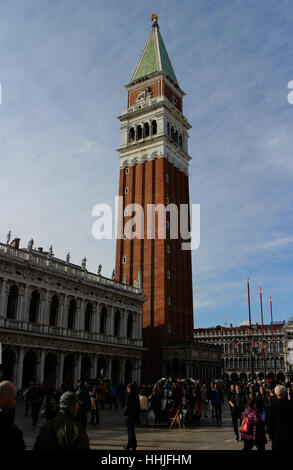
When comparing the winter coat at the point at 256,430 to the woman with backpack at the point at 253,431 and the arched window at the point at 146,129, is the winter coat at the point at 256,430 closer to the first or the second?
the woman with backpack at the point at 253,431

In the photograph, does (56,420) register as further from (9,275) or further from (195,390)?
(9,275)

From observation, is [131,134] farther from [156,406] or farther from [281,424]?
[281,424]

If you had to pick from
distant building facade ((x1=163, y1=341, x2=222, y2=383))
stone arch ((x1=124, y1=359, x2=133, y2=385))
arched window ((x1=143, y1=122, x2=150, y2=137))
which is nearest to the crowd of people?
stone arch ((x1=124, y1=359, x2=133, y2=385))

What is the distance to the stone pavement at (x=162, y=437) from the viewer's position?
12.5 meters

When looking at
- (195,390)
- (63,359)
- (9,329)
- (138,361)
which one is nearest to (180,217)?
(138,361)

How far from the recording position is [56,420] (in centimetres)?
498

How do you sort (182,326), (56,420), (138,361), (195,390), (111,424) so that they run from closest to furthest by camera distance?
(56,420), (111,424), (195,390), (138,361), (182,326)

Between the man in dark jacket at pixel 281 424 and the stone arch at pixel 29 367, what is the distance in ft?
101

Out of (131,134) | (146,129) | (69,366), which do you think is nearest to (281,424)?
(69,366)

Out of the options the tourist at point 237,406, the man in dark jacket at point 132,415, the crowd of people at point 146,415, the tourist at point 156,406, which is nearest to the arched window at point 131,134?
the crowd of people at point 146,415

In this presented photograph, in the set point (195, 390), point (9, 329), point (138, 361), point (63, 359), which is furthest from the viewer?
point (138, 361)

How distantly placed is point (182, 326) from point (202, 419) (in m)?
35.5

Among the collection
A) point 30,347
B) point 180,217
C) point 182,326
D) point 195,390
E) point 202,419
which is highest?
point 180,217

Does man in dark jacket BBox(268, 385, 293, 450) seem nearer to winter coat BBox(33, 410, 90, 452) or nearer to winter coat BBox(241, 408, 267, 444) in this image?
winter coat BBox(241, 408, 267, 444)
